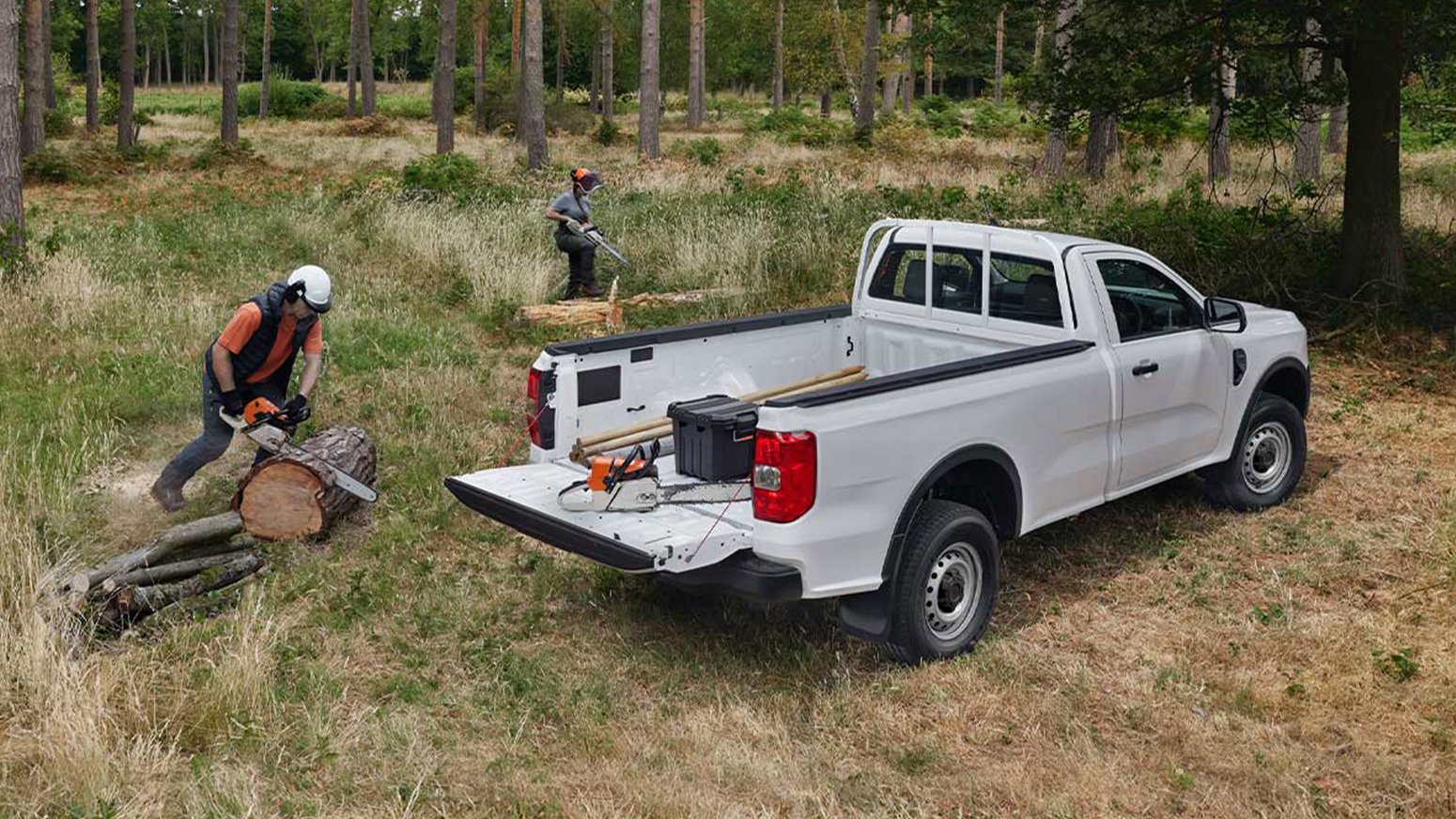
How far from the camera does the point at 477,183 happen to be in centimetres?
2075

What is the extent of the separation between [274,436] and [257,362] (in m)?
0.52

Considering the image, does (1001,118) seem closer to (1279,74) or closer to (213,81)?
(1279,74)

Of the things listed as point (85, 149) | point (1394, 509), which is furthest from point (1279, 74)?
point (85, 149)

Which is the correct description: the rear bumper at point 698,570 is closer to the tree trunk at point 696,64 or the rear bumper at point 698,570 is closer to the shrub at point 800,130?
the shrub at point 800,130

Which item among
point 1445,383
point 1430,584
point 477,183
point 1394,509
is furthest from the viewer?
point 477,183

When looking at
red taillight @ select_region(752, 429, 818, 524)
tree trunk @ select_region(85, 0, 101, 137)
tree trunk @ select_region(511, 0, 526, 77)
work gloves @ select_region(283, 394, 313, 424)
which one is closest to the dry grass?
work gloves @ select_region(283, 394, 313, 424)

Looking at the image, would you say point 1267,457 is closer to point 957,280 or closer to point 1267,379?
point 1267,379

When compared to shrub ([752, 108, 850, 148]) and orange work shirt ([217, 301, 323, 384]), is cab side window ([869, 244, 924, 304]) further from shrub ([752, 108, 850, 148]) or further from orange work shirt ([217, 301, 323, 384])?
shrub ([752, 108, 850, 148])

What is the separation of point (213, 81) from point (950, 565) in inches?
4272

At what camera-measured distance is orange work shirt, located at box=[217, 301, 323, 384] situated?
7516 millimetres

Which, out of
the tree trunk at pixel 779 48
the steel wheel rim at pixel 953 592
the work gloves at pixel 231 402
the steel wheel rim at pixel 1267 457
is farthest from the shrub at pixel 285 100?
the steel wheel rim at pixel 953 592

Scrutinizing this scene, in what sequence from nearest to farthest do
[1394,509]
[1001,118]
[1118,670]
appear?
[1118,670]
[1394,509]
[1001,118]

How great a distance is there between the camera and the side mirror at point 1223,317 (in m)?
7.38

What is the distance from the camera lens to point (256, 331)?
7.63m
